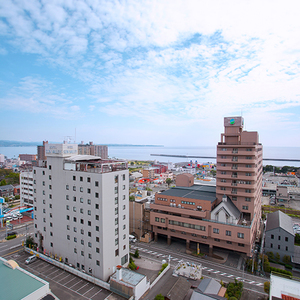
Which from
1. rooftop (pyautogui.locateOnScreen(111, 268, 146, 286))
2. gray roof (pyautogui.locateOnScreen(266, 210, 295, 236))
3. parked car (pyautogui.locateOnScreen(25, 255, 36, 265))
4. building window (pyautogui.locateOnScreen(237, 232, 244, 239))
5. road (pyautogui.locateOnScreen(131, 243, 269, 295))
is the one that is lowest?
road (pyautogui.locateOnScreen(131, 243, 269, 295))

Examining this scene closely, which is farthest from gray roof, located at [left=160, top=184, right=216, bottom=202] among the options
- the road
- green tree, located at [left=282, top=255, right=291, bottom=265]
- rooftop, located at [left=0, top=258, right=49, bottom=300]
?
rooftop, located at [left=0, top=258, right=49, bottom=300]

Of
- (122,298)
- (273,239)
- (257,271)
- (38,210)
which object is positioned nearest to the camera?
(122,298)

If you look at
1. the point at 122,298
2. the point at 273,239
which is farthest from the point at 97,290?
the point at 273,239

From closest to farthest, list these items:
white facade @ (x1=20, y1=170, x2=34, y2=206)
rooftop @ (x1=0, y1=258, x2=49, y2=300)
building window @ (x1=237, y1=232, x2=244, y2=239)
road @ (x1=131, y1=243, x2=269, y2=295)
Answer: rooftop @ (x1=0, y1=258, x2=49, y2=300) < road @ (x1=131, y1=243, x2=269, y2=295) < building window @ (x1=237, y1=232, x2=244, y2=239) < white facade @ (x1=20, y1=170, x2=34, y2=206)

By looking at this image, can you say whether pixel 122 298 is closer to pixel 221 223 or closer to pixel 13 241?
pixel 221 223

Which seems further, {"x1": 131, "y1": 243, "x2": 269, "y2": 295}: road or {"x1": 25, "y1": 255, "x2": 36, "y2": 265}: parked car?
{"x1": 25, "y1": 255, "x2": 36, "y2": 265}: parked car

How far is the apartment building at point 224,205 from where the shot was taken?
31.0 m

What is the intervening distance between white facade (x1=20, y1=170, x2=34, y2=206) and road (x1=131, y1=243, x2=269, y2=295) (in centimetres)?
3731

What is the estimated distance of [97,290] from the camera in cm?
2230

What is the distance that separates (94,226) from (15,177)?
81.9 meters

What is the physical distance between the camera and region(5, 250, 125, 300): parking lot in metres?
21.4

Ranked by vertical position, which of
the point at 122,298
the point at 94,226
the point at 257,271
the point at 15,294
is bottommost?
the point at 257,271

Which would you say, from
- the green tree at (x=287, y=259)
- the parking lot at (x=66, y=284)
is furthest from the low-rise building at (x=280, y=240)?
the parking lot at (x=66, y=284)

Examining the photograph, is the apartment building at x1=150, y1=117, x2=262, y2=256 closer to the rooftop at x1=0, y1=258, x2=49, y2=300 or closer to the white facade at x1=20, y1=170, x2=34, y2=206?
the rooftop at x1=0, y1=258, x2=49, y2=300
